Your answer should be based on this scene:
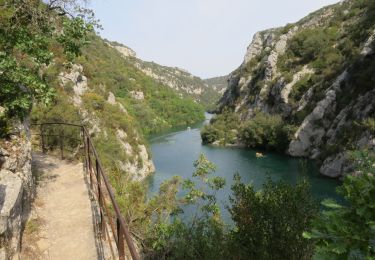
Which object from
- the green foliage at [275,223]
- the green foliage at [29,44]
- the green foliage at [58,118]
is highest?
the green foliage at [29,44]

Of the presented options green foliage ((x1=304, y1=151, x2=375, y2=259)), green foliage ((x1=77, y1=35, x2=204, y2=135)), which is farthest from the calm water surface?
green foliage ((x1=304, y1=151, x2=375, y2=259))

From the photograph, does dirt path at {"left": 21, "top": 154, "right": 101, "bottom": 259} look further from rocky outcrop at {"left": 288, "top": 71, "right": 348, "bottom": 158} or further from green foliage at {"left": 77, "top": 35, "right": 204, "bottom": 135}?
green foliage at {"left": 77, "top": 35, "right": 204, "bottom": 135}

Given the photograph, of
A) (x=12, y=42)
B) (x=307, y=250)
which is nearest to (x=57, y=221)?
(x=12, y=42)

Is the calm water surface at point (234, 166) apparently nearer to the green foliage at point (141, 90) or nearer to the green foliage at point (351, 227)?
the green foliage at point (141, 90)

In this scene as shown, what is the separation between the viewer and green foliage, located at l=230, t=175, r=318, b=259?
1633 cm

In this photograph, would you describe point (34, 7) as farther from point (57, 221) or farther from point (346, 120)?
point (346, 120)

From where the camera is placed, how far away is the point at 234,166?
58.9 m

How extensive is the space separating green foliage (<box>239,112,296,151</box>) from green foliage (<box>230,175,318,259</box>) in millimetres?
54334

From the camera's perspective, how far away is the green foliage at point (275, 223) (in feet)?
53.6

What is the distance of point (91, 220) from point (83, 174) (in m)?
3.52

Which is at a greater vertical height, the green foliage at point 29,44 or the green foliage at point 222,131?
the green foliage at point 29,44

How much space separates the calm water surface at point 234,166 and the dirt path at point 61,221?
21.4 meters

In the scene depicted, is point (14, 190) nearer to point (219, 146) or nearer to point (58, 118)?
point (58, 118)

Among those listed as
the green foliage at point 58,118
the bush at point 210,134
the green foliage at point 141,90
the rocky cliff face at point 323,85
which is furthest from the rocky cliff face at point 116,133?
the bush at point 210,134
